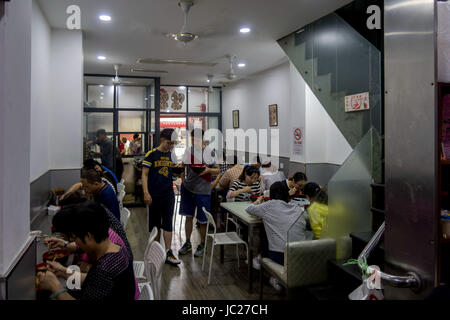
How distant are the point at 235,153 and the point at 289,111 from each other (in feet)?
8.88

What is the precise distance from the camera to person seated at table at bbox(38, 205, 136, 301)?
142 centimetres

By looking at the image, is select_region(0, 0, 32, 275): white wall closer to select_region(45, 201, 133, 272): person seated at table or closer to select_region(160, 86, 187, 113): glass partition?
select_region(45, 201, 133, 272): person seated at table

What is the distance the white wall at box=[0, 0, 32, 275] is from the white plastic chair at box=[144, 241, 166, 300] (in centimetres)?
81

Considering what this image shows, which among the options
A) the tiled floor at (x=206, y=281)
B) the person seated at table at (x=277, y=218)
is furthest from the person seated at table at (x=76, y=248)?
the person seated at table at (x=277, y=218)

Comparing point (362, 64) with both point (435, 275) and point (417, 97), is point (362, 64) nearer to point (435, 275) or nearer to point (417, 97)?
point (417, 97)

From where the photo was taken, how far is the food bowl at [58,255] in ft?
6.37

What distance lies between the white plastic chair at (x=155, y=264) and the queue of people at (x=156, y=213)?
171 mm

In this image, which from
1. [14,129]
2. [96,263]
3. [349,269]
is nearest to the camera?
[14,129]

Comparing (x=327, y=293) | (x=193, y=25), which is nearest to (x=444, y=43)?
(x=327, y=293)

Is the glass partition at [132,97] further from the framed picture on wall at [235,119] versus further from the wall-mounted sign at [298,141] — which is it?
the wall-mounted sign at [298,141]

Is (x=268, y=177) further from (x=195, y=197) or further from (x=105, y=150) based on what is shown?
(x=105, y=150)

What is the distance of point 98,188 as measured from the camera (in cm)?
255

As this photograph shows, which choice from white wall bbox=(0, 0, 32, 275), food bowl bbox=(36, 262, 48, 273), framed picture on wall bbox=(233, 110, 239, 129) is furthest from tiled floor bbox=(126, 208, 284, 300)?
framed picture on wall bbox=(233, 110, 239, 129)

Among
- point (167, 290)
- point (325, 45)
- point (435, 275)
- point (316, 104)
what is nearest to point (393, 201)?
point (435, 275)
